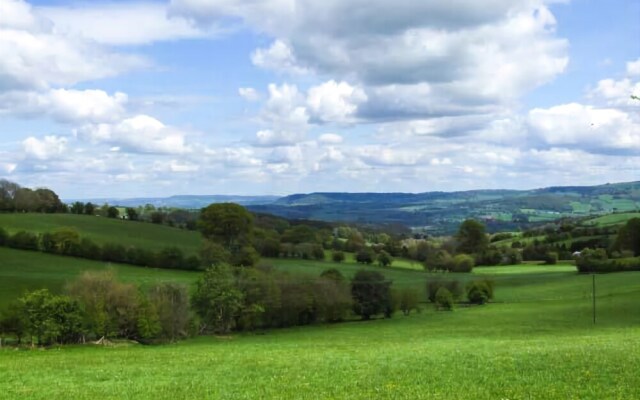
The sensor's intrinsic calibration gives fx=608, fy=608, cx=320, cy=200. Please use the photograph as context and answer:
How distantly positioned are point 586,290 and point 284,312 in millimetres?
49990

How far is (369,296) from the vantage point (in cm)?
8150

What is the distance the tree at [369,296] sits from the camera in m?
81.4

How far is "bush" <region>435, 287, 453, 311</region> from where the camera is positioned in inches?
3428

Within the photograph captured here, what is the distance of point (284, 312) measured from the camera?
74.4 metres

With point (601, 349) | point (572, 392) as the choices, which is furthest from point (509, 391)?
point (601, 349)

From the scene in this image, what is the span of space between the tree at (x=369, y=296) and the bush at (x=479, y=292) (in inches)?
666

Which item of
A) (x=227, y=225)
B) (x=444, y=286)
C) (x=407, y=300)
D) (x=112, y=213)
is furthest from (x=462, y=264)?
(x=112, y=213)

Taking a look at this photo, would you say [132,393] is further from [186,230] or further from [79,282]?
[186,230]

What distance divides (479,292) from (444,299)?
7673 mm

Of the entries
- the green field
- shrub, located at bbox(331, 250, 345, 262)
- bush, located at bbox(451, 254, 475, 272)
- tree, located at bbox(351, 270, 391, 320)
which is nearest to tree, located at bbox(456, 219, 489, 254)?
bush, located at bbox(451, 254, 475, 272)

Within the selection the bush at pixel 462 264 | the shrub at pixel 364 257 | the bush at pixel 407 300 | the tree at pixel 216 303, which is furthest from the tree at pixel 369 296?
the shrub at pixel 364 257

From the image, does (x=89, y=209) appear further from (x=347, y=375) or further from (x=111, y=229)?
(x=347, y=375)

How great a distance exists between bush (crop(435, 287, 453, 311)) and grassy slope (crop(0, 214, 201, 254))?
146ft

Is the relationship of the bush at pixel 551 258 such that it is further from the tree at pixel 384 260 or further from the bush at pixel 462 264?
the tree at pixel 384 260
